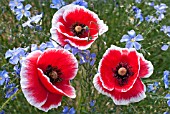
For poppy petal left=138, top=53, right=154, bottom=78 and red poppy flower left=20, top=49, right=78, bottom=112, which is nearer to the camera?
red poppy flower left=20, top=49, right=78, bottom=112

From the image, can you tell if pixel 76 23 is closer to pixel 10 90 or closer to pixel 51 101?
pixel 51 101

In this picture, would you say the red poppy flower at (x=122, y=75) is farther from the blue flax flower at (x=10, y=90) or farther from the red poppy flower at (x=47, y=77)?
the blue flax flower at (x=10, y=90)

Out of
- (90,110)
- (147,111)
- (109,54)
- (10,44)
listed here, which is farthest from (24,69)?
(10,44)

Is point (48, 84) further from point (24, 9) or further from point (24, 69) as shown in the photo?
point (24, 9)

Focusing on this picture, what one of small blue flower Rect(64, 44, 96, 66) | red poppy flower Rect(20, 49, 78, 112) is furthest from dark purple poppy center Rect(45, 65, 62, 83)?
small blue flower Rect(64, 44, 96, 66)

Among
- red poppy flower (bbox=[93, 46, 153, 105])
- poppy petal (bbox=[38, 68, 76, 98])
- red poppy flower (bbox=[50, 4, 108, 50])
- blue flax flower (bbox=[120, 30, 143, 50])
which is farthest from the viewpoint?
blue flax flower (bbox=[120, 30, 143, 50])

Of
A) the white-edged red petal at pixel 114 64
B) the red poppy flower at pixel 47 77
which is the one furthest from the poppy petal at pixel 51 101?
the white-edged red petal at pixel 114 64

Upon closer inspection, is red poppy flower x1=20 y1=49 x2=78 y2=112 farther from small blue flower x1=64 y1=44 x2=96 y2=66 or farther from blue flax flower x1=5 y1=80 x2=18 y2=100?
blue flax flower x1=5 y1=80 x2=18 y2=100
